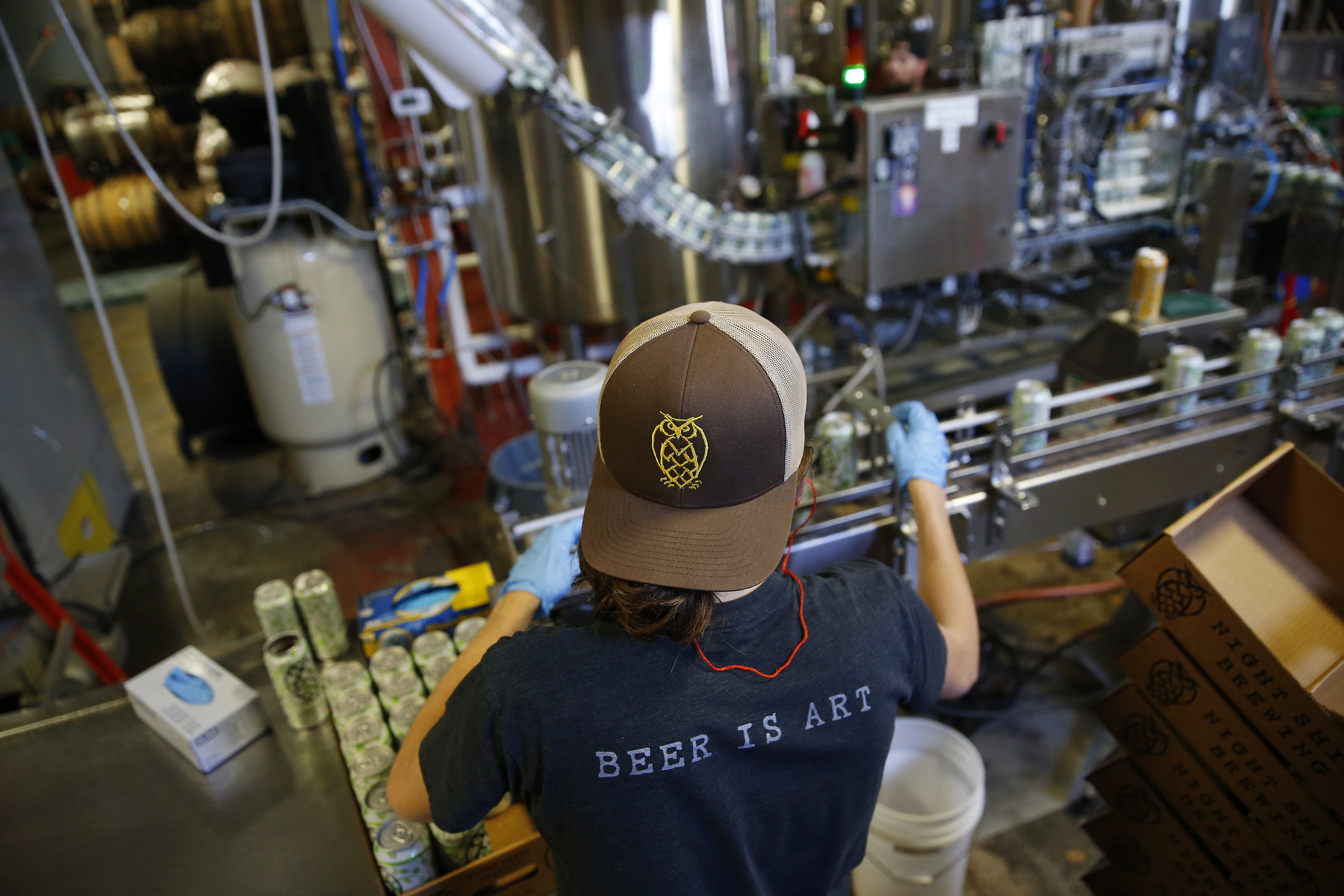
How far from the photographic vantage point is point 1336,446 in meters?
1.67

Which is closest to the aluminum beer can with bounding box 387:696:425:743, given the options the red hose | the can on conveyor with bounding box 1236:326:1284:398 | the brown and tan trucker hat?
the brown and tan trucker hat

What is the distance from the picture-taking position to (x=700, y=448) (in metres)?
0.74

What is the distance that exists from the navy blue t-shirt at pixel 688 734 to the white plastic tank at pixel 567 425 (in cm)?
59

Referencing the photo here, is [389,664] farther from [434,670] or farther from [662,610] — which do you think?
[662,610]

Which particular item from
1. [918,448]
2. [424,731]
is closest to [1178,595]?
[918,448]

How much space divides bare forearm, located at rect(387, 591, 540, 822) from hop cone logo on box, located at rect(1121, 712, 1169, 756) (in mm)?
1095

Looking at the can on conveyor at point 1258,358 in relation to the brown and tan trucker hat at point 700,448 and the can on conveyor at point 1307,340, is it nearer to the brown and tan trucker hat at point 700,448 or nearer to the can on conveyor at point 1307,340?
the can on conveyor at point 1307,340

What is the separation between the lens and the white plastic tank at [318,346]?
3.08 metres

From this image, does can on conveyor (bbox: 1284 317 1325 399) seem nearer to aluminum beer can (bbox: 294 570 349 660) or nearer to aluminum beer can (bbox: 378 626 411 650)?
aluminum beer can (bbox: 378 626 411 650)

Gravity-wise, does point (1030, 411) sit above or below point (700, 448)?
below

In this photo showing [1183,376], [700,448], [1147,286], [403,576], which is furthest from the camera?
[403,576]

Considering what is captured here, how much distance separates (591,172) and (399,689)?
2.01m

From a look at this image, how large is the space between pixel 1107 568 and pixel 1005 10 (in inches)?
70.3

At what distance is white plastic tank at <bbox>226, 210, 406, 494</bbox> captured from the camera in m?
3.08
